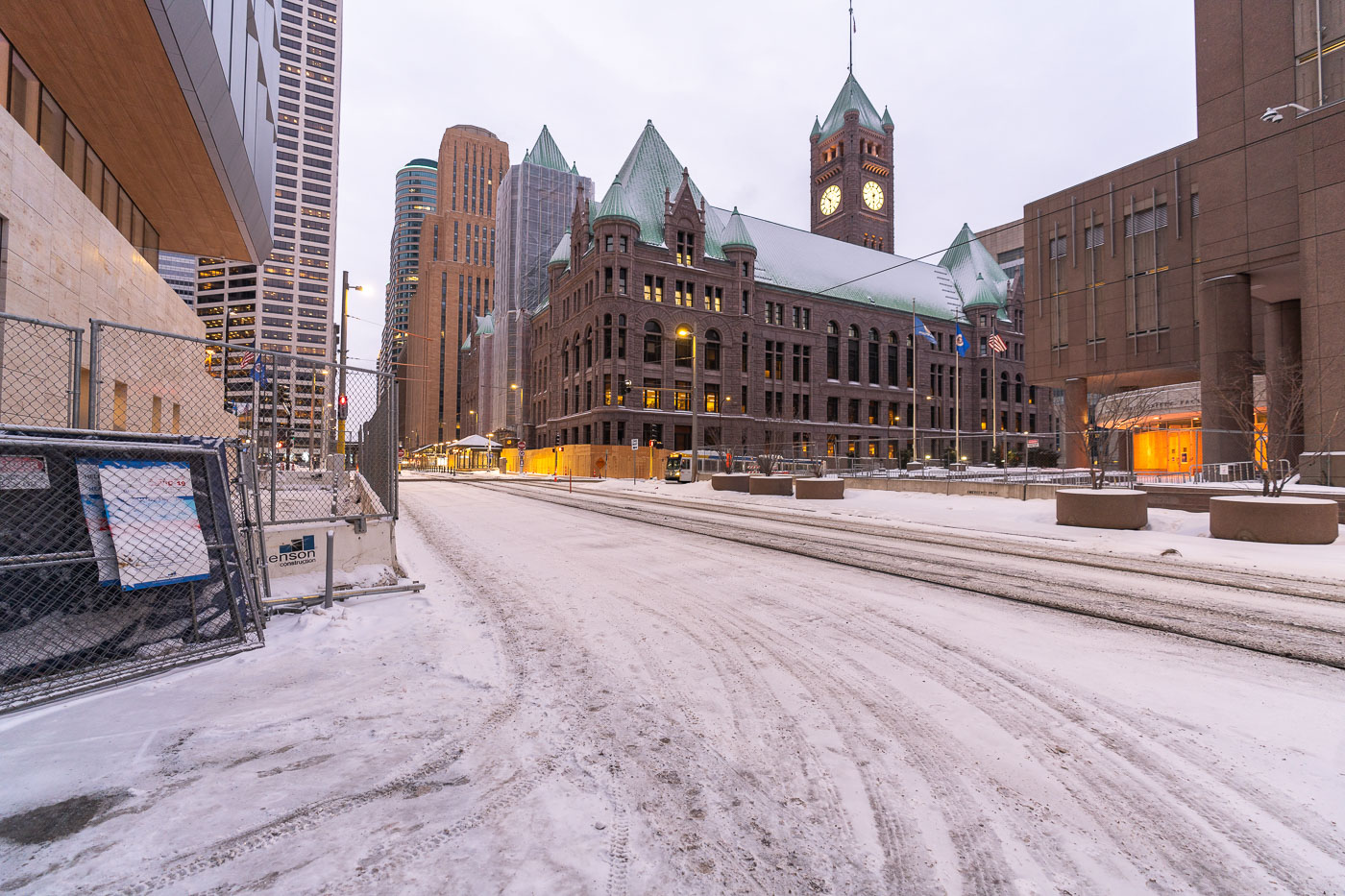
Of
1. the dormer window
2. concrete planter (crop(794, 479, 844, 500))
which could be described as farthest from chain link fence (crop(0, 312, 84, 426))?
the dormer window

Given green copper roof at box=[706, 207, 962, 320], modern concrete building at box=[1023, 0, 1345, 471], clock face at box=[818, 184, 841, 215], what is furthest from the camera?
clock face at box=[818, 184, 841, 215]

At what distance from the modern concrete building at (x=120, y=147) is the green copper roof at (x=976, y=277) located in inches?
3114

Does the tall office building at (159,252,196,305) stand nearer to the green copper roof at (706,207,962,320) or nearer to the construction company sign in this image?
the green copper roof at (706,207,962,320)

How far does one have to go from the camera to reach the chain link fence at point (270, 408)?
281 inches

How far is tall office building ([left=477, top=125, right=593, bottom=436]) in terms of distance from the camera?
8275 centimetres

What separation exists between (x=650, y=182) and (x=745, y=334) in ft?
59.0

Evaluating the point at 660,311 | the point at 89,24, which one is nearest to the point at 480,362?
the point at 660,311

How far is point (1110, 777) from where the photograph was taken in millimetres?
3033

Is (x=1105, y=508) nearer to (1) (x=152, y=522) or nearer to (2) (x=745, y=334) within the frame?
(1) (x=152, y=522)

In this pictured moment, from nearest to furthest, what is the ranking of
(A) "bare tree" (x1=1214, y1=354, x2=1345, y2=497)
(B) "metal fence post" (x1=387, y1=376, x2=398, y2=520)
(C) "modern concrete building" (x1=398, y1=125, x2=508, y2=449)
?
(B) "metal fence post" (x1=387, y1=376, x2=398, y2=520) → (A) "bare tree" (x1=1214, y1=354, x2=1345, y2=497) → (C) "modern concrete building" (x1=398, y1=125, x2=508, y2=449)

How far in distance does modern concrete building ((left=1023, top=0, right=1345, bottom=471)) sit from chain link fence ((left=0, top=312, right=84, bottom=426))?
22416 mm

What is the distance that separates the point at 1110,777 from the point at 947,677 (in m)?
1.40

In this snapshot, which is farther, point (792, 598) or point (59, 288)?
point (59, 288)

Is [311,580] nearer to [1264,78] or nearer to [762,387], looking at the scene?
[1264,78]
